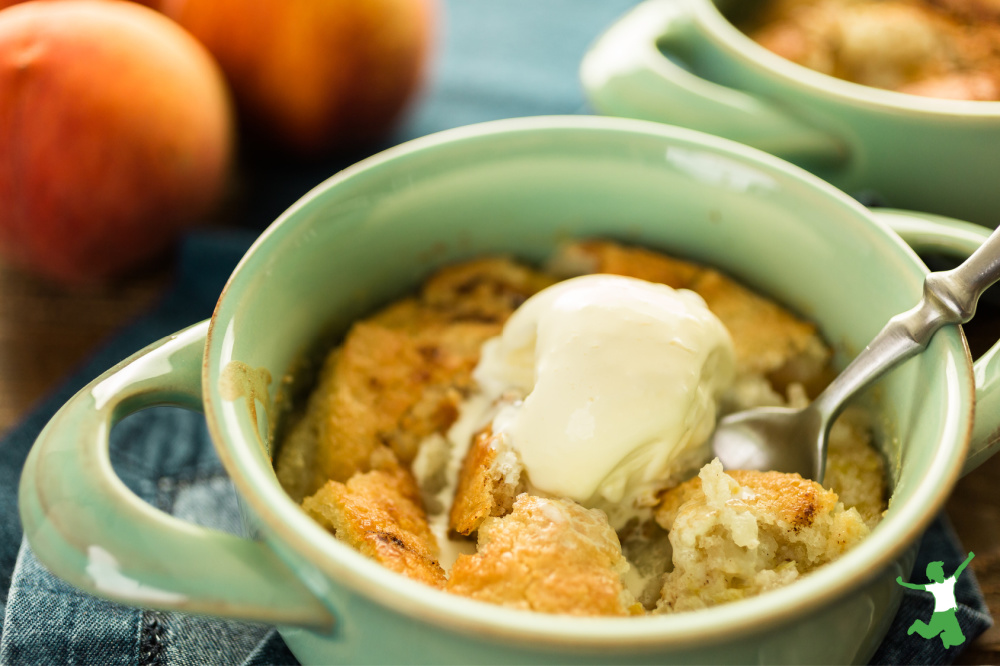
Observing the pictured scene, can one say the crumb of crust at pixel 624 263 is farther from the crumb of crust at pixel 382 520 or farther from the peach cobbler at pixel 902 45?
the peach cobbler at pixel 902 45

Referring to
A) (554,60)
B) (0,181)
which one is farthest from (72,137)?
(554,60)

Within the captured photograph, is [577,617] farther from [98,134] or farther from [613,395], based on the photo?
[98,134]

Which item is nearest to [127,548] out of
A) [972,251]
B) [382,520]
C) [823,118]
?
[382,520]

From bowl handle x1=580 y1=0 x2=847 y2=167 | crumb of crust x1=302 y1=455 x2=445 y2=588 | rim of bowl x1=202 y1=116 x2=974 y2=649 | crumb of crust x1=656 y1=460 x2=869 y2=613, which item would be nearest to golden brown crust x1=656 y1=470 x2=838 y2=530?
crumb of crust x1=656 y1=460 x2=869 y2=613

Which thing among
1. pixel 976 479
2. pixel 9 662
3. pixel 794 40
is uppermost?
pixel 794 40

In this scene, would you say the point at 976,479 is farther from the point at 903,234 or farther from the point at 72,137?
the point at 72,137

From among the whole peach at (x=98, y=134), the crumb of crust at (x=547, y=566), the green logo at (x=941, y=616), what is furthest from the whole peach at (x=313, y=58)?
the green logo at (x=941, y=616)

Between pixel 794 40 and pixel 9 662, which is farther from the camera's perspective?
pixel 794 40
